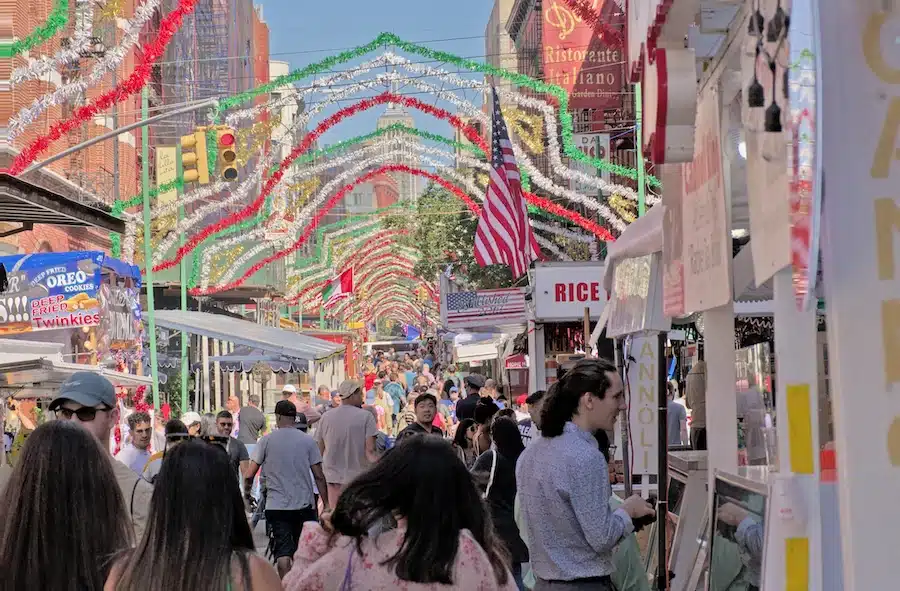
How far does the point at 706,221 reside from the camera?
238 inches

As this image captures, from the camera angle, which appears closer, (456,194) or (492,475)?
(492,475)

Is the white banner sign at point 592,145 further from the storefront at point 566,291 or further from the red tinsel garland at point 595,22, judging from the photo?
the storefront at point 566,291

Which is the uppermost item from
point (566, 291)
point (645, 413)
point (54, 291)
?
point (54, 291)

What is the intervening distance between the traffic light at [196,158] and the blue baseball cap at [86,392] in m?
15.2

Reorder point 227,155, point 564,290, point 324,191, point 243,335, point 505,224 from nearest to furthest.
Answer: point 564,290, point 505,224, point 227,155, point 243,335, point 324,191

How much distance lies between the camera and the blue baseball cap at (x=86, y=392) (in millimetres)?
6414

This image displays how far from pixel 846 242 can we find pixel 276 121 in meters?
24.1

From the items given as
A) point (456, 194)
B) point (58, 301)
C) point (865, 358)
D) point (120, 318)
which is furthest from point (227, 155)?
point (865, 358)

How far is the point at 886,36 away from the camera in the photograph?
3.91 metres

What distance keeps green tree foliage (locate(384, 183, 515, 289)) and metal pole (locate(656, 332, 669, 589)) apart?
44.3m

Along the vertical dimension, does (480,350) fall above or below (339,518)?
above

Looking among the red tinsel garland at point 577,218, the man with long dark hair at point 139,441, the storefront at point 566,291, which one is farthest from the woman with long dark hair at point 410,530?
the red tinsel garland at point 577,218

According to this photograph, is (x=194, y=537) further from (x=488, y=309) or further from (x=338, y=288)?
(x=338, y=288)

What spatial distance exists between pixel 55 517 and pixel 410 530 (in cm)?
126
